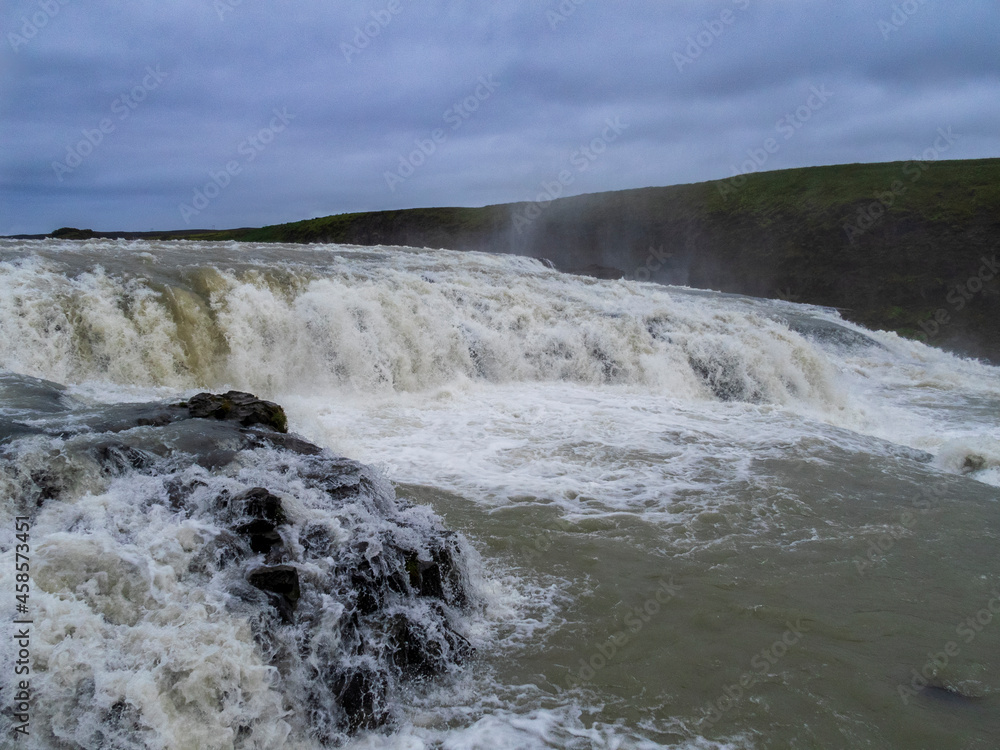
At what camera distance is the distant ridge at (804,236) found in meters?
32.0

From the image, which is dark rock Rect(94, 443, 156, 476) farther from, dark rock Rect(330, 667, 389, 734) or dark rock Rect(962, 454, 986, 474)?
dark rock Rect(962, 454, 986, 474)

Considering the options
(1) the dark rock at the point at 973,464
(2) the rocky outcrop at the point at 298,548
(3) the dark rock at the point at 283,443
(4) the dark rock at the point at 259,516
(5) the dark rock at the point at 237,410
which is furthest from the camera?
(1) the dark rock at the point at 973,464

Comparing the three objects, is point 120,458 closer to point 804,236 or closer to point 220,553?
point 220,553

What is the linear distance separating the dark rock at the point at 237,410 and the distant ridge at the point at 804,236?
27.7 m

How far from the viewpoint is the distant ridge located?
105 feet

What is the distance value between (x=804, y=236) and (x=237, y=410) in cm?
3985

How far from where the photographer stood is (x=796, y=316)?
25.2 m

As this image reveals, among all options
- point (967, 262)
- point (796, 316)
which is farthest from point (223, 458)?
point (967, 262)

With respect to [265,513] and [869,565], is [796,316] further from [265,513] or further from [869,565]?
[265,513]

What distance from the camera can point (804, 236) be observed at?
130 ft

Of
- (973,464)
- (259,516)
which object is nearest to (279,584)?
(259,516)

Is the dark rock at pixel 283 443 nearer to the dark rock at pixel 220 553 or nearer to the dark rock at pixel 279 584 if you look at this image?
the dark rock at pixel 220 553

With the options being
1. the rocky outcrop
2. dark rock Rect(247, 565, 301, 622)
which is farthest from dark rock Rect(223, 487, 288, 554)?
dark rock Rect(247, 565, 301, 622)

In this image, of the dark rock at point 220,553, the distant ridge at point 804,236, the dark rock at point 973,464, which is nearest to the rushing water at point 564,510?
the dark rock at point 973,464
